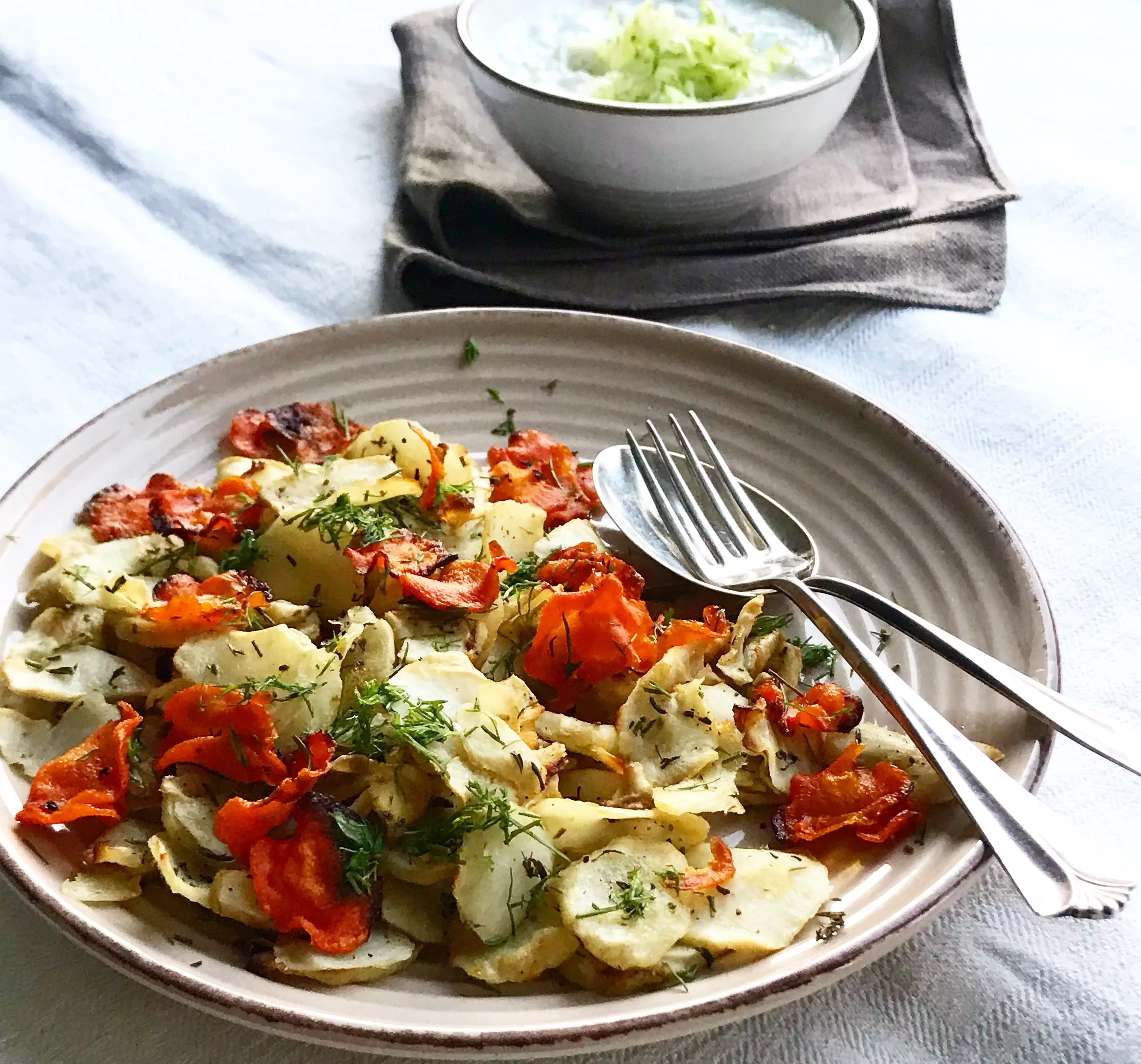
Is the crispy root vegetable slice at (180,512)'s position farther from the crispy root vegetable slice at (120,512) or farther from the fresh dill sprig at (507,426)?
the fresh dill sprig at (507,426)

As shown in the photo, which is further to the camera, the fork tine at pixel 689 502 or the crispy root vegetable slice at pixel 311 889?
the fork tine at pixel 689 502

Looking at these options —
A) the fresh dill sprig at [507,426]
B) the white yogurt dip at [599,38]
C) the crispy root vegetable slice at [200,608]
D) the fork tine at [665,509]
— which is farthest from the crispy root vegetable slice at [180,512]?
the white yogurt dip at [599,38]

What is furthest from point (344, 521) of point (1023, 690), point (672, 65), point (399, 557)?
point (672, 65)

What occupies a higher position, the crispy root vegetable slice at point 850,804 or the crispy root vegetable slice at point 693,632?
the crispy root vegetable slice at point 693,632

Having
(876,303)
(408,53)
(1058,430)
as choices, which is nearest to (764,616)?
(1058,430)

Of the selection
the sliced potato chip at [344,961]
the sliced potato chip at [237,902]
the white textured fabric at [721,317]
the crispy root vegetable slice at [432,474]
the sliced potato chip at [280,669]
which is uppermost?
the sliced potato chip at [280,669]

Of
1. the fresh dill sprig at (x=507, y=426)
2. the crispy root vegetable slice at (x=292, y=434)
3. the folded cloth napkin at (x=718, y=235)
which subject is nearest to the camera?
the crispy root vegetable slice at (x=292, y=434)

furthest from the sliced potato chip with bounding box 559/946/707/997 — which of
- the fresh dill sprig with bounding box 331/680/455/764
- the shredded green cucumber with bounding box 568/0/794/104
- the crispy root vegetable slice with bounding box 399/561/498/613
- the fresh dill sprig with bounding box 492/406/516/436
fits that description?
the shredded green cucumber with bounding box 568/0/794/104
